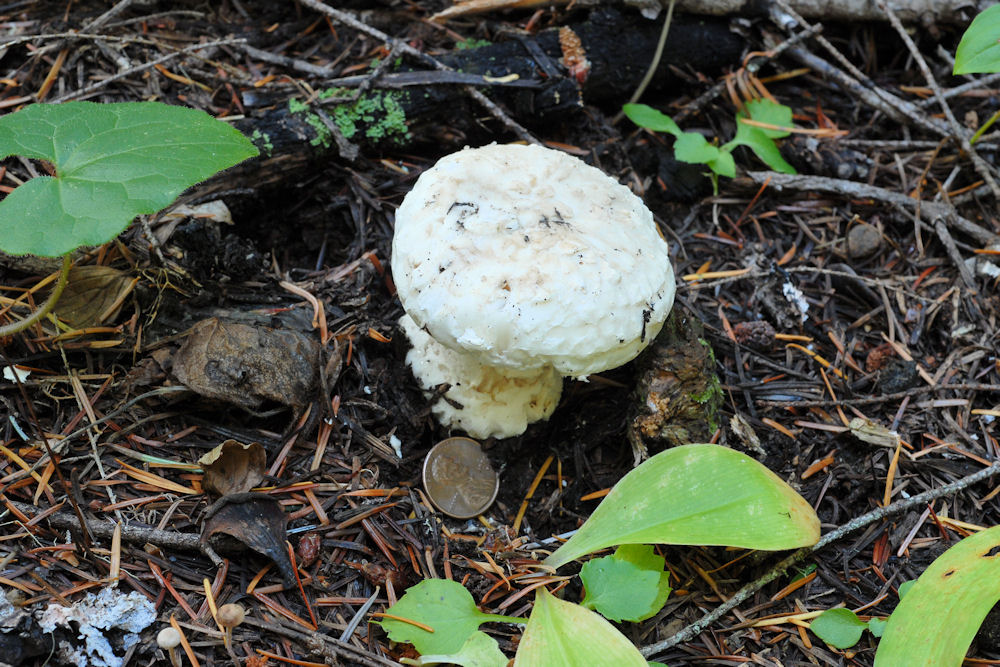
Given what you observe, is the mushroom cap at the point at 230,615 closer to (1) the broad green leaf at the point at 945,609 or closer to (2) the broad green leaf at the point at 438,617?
(2) the broad green leaf at the point at 438,617

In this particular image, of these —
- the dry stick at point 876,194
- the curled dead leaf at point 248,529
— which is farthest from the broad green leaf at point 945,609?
the curled dead leaf at point 248,529

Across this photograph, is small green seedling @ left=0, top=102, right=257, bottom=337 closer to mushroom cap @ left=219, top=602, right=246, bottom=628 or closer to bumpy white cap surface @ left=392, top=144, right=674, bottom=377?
bumpy white cap surface @ left=392, top=144, right=674, bottom=377

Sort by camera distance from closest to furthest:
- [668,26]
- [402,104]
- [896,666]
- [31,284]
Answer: [896,666] → [31,284] → [402,104] → [668,26]

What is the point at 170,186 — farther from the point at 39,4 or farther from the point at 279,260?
the point at 39,4

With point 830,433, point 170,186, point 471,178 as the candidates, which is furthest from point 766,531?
point 170,186

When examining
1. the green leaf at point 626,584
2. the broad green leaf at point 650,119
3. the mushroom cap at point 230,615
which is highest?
the broad green leaf at point 650,119

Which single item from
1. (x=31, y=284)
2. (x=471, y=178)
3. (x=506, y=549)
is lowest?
(x=506, y=549)

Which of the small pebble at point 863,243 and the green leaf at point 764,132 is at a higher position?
the green leaf at point 764,132
